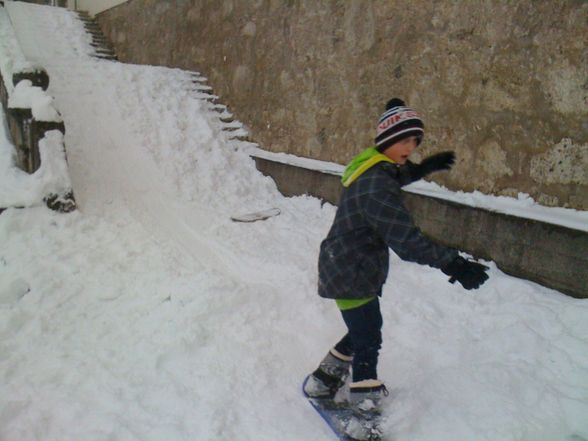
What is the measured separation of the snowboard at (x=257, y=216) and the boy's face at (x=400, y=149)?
3.25 m

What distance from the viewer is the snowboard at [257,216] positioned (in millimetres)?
5464

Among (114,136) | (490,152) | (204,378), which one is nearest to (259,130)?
(114,136)

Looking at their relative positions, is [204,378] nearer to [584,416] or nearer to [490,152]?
[584,416]

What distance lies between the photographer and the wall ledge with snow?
11.0ft

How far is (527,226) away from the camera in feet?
12.0

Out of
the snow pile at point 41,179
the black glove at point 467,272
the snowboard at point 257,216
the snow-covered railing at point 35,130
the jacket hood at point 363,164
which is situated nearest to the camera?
the black glove at point 467,272

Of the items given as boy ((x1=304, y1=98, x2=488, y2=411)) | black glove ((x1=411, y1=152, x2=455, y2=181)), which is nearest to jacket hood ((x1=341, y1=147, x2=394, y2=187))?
boy ((x1=304, y1=98, x2=488, y2=411))

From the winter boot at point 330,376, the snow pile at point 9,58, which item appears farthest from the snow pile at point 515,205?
the snow pile at point 9,58

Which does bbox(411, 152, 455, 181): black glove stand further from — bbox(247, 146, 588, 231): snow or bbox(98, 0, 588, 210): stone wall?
bbox(98, 0, 588, 210): stone wall

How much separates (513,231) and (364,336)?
2050 millimetres

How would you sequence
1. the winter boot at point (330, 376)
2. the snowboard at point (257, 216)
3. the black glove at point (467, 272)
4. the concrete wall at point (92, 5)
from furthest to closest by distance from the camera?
the concrete wall at point (92, 5)
the snowboard at point (257, 216)
the winter boot at point (330, 376)
the black glove at point (467, 272)

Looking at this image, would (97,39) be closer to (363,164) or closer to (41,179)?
(41,179)

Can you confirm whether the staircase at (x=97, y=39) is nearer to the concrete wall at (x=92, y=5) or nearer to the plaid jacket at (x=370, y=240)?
the concrete wall at (x=92, y=5)

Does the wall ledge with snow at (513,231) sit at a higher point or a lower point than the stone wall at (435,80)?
lower
